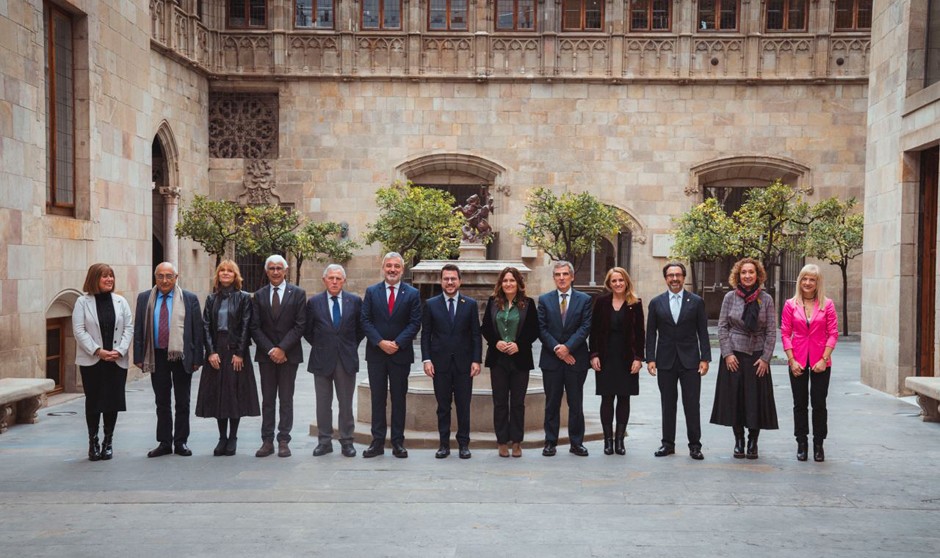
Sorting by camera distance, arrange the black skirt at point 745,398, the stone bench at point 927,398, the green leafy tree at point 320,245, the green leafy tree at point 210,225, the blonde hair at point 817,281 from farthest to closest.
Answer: the green leafy tree at point 320,245 → the green leafy tree at point 210,225 → the stone bench at point 927,398 → the blonde hair at point 817,281 → the black skirt at point 745,398

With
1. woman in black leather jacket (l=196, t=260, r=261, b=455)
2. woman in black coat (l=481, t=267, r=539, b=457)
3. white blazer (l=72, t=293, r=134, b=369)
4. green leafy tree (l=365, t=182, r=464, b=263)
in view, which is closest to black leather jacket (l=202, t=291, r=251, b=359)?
woman in black leather jacket (l=196, t=260, r=261, b=455)

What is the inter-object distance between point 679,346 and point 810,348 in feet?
3.61

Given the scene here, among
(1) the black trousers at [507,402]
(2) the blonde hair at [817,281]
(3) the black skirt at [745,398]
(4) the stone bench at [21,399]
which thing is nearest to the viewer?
(3) the black skirt at [745,398]

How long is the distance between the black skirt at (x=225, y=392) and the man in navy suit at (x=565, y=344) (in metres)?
2.50

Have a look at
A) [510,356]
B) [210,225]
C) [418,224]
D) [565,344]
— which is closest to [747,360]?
[565,344]

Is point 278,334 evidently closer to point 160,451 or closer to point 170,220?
Result: point 160,451

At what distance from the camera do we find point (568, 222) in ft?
69.1

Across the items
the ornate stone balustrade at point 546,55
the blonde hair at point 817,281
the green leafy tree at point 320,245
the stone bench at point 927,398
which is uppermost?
the ornate stone balustrade at point 546,55

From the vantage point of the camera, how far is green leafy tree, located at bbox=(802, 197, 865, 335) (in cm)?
2166

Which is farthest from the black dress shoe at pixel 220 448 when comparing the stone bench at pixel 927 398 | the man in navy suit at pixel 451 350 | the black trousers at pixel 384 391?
the stone bench at pixel 927 398

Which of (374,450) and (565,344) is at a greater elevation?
(565,344)

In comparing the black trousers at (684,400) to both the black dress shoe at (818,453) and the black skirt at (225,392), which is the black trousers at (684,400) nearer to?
the black dress shoe at (818,453)

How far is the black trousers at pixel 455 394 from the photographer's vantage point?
798cm

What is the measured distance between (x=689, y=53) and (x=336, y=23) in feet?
30.0
